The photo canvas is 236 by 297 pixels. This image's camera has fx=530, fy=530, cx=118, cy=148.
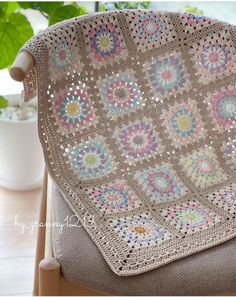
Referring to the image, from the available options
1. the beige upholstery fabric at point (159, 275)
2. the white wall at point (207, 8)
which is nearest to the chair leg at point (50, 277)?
the beige upholstery fabric at point (159, 275)

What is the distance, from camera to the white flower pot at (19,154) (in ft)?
6.09

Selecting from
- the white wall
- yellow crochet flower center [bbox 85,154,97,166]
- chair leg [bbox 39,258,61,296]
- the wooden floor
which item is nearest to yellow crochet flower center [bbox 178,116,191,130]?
yellow crochet flower center [bbox 85,154,97,166]

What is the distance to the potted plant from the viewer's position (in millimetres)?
1664

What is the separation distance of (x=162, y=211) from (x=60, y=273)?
1.07ft

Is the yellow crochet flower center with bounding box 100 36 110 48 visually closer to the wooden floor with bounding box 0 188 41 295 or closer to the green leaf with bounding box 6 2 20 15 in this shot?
the green leaf with bounding box 6 2 20 15

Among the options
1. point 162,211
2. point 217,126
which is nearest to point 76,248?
point 162,211

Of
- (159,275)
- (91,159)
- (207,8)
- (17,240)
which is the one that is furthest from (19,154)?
(207,8)

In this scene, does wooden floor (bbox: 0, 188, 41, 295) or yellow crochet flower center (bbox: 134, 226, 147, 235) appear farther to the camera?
wooden floor (bbox: 0, 188, 41, 295)

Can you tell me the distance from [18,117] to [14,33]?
367mm

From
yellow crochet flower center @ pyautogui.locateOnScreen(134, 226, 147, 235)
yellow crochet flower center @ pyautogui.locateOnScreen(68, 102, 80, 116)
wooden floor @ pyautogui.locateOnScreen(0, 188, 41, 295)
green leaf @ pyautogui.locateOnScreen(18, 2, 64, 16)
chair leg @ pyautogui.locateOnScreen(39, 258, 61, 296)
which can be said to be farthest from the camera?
green leaf @ pyautogui.locateOnScreen(18, 2, 64, 16)

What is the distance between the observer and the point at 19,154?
1.91 meters

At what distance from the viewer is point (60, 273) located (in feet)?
3.65

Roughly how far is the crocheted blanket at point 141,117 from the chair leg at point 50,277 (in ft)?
0.52

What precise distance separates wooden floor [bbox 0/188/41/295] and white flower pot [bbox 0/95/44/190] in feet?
0.16
